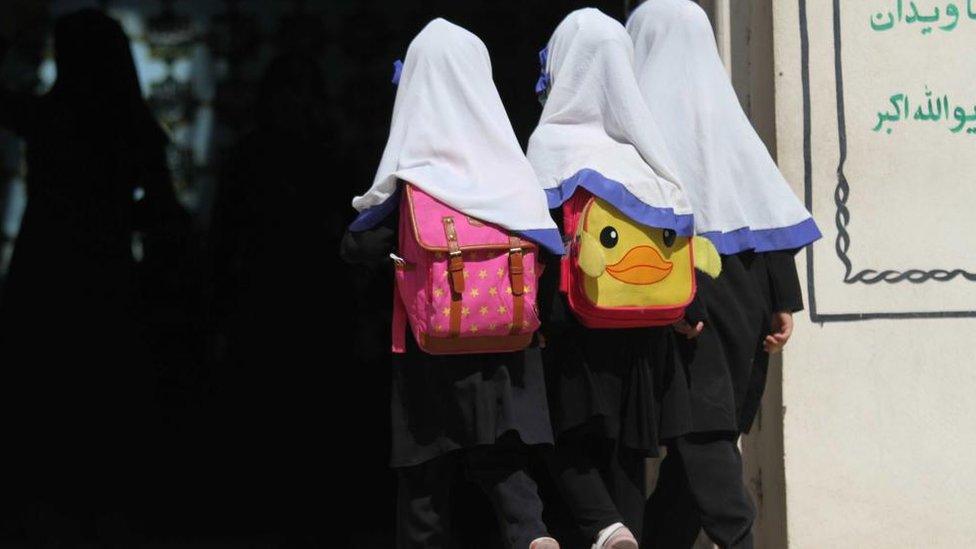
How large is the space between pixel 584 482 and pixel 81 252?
189cm

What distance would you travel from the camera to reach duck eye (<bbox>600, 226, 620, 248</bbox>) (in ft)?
12.1

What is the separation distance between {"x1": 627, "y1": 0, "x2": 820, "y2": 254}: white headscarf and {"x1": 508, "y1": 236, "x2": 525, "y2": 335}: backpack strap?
531mm

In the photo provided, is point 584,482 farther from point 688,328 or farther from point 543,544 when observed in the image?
point 688,328

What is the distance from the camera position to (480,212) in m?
3.65

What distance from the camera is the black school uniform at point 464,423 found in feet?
12.2

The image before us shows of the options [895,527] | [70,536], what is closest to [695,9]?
[895,527]

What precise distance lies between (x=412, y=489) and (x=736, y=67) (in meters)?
1.79

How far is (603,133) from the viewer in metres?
3.87

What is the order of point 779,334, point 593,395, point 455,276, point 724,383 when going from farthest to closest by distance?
point 779,334 < point 724,383 < point 593,395 < point 455,276

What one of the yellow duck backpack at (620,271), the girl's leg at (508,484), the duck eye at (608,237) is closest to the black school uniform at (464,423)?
the girl's leg at (508,484)

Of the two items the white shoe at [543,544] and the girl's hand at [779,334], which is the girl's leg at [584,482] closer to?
the white shoe at [543,544]

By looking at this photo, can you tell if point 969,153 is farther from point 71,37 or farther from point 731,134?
point 71,37

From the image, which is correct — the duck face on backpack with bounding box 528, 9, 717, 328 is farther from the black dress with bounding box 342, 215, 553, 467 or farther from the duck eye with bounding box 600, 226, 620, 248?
the black dress with bounding box 342, 215, 553, 467

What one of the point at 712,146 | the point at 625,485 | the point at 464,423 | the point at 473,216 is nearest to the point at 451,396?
the point at 464,423
